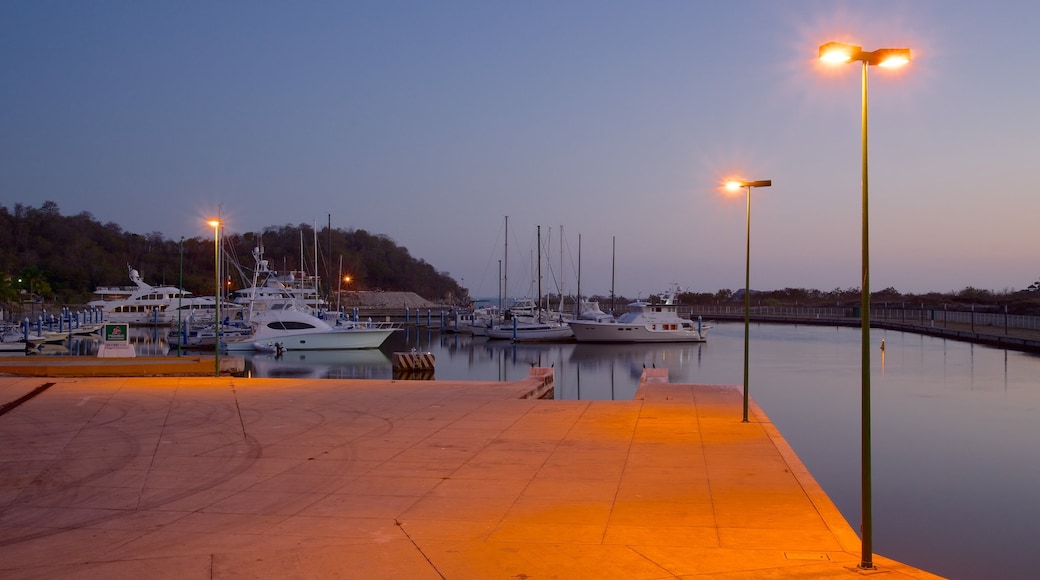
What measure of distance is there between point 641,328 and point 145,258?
85353mm

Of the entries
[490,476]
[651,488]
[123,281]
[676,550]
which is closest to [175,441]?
[490,476]

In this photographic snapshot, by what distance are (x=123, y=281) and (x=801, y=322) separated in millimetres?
83317

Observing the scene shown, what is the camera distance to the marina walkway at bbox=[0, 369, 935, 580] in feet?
26.8

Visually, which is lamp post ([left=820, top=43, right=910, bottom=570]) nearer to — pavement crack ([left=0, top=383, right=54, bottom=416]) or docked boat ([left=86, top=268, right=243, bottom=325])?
pavement crack ([left=0, top=383, right=54, bottom=416])

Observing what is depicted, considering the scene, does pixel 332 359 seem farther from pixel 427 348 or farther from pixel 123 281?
pixel 123 281

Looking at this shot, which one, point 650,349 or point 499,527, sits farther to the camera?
point 650,349

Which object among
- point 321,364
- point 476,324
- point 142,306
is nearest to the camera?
point 321,364

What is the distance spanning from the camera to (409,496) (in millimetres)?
11148

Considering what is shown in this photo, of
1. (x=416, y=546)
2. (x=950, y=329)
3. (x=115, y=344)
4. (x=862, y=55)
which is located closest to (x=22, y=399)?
(x=115, y=344)

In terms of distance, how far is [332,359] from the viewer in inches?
1992

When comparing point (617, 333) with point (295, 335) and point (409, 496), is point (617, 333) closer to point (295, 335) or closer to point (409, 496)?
point (295, 335)

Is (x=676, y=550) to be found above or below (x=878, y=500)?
above

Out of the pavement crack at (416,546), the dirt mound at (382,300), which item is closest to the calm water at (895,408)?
the pavement crack at (416,546)

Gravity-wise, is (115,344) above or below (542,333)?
above
